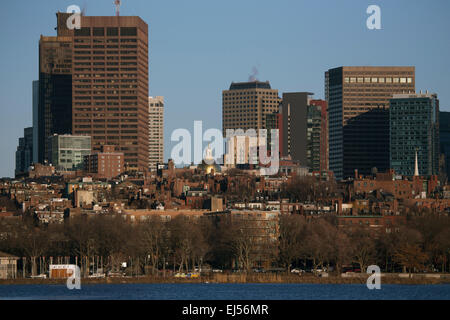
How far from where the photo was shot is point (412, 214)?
168625mm

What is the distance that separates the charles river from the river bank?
308cm

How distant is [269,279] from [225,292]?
2206 centimetres

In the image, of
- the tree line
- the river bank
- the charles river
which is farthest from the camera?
the tree line

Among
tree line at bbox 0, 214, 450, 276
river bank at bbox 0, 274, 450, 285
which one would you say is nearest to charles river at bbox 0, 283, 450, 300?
river bank at bbox 0, 274, 450, 285

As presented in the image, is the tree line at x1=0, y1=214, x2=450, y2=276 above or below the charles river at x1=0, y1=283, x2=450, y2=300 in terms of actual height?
above

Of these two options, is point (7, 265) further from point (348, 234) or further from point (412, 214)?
point (412, 214)

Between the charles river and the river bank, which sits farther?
the river bank

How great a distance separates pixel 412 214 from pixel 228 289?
215ft

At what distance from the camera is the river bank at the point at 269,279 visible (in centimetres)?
12156

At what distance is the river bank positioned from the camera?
399 feet

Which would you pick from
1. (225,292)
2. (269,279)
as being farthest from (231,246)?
(225,292)

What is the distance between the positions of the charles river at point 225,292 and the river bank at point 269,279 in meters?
3.08

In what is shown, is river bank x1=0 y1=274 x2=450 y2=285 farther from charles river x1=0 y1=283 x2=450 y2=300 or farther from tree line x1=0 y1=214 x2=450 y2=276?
tree line x1=0 y1=214 x2=450 y2=276
